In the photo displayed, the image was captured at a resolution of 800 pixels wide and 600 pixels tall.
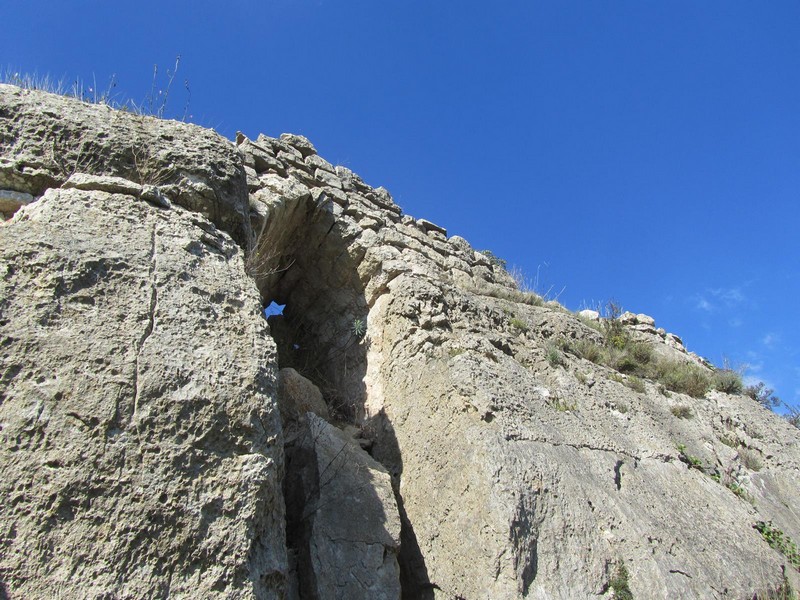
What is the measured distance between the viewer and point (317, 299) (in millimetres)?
6910

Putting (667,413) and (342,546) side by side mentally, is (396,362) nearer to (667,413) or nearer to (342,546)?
(342,546)

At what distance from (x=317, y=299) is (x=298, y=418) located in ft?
7.16

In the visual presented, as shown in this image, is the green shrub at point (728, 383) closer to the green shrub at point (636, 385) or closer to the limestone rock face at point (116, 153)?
the green shrub at point (636, 385)

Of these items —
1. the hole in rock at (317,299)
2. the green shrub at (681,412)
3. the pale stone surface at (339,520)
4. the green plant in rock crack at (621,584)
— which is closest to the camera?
the pale stone surface at (339,520)

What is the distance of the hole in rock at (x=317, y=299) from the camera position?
19.8ft

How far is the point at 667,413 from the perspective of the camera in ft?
21.4

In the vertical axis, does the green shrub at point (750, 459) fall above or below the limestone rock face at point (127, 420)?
above

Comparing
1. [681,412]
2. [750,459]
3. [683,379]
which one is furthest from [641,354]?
[750,459]

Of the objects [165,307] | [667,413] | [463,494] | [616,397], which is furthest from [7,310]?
[667,413]

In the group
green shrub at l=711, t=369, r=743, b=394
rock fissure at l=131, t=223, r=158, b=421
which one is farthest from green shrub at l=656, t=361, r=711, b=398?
rock fissure at l=131, t=223, r=158, b=421

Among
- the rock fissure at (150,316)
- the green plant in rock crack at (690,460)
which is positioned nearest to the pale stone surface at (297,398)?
the rock fissure at (150,316)

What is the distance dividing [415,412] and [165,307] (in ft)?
8.04

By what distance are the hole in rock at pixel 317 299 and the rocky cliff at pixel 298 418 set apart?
1.3 inches

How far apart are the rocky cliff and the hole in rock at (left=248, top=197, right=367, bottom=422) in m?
0.03
